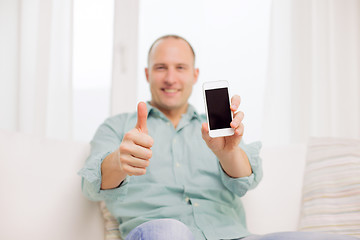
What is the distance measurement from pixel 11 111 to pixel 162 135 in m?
1.09

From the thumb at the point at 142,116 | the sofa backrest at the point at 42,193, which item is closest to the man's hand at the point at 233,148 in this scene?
the thumb at the point at 142,116

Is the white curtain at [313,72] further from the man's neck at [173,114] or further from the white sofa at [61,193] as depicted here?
the man's neck at [173,114]

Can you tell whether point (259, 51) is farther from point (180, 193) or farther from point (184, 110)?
point (180, 193)

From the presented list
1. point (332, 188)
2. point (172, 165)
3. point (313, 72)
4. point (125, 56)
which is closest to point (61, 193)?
point (172, 165)

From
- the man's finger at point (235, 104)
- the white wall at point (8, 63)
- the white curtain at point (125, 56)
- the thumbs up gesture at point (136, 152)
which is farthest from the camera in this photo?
the white curtain at point (125, 56)

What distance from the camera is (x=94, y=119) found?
2.26 m

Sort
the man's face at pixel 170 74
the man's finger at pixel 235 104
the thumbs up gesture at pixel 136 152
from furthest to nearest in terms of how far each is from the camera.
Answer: the man's face at pixel 170 74
the man's finger at pixel 235 104
the thumbs up gesture at pixel 136 152

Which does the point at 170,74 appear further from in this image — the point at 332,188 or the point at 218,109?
the point at 332,188

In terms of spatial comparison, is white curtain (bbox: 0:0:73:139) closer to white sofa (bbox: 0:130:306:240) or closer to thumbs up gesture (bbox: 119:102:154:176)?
white sofa (bbox: 0:130:306:240)

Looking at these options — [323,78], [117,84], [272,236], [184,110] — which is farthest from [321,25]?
[272,236]

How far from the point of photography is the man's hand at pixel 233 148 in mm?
1053

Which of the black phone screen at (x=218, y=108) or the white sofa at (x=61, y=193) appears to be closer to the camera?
the black phone screen at (x=218, y=108)

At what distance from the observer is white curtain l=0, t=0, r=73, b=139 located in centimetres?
207

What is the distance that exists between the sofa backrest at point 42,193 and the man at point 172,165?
0.38ft
